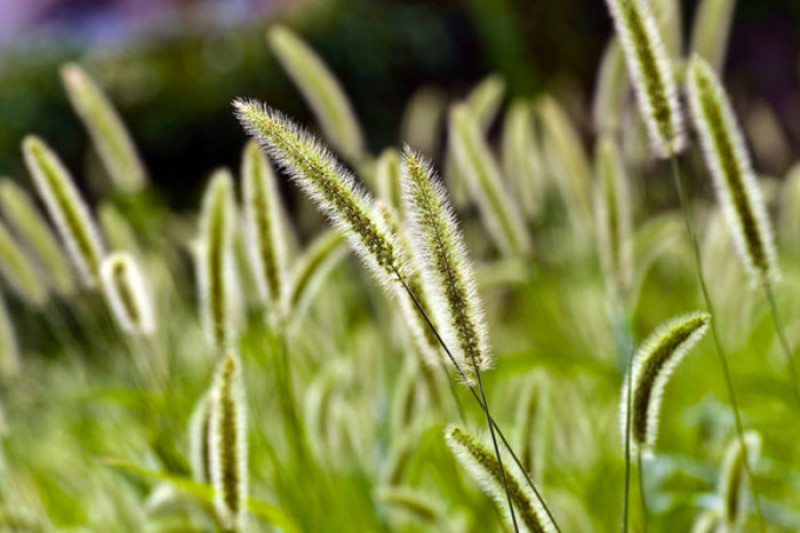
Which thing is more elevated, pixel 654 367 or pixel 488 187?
pixel 488 187

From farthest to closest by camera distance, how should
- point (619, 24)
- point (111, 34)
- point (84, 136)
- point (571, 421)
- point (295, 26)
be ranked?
point (111, 34), point (295, 26), point (84, 136), point (571, 421), point (619, 24)

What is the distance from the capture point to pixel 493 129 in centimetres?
914

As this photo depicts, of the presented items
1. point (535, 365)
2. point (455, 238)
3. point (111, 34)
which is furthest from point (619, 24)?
point (111, 34)

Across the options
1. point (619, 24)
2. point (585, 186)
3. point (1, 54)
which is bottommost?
point (585, 186)

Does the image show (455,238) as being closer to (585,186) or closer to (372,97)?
(585,186)

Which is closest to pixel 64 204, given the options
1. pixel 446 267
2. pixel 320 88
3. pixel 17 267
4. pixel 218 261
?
pixel 218 261

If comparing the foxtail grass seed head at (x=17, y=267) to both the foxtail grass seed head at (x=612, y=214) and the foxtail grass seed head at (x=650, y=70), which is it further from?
the foxtail grass seed head at (x=650, y=70)

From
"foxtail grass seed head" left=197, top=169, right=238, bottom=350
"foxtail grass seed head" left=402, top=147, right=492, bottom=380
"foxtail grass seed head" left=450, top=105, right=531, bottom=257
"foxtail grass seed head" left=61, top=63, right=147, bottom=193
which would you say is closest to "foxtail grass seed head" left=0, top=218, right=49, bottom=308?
"foxtail grass seed head" left=61, top=63, right=147, bottom=193

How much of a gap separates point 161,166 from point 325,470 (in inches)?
260

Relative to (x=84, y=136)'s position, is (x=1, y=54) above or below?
above

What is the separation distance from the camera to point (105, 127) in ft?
6.72

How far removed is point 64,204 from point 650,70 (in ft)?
3.12

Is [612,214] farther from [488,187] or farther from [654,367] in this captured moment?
[654,367]

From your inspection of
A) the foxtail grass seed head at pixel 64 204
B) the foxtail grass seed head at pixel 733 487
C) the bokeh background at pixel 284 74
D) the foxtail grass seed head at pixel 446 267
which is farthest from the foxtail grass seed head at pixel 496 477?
the bokeh background at pixel 284 74
